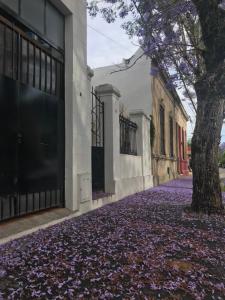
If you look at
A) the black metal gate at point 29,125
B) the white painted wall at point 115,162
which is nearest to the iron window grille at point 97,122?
the white painted wall at point 115,162

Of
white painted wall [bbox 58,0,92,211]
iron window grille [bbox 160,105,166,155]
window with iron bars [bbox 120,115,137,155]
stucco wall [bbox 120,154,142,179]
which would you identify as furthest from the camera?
iron window grille [bbox 160,105,166,155]

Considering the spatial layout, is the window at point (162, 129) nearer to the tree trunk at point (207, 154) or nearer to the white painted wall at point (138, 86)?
the white painted wall at point (138, 86)

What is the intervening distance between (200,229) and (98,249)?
190 cm

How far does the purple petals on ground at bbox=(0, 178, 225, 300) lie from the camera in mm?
2920

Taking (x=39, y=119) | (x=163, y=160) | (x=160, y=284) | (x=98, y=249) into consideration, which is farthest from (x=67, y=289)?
(x=163, y=160)

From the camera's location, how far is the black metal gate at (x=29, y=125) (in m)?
4.52

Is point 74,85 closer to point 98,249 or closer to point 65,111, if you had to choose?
point 65,111

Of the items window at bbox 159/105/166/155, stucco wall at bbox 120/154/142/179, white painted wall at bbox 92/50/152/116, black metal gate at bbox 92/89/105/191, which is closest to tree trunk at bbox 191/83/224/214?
black metal gate at bbox 92/89/105/191

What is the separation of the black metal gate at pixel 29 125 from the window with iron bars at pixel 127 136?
414 cm

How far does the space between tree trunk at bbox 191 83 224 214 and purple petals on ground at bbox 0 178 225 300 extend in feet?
2.70

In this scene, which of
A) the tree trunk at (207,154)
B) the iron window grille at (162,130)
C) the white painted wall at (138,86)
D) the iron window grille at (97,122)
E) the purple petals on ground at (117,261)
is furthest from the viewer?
the iron window grille at (162,130)

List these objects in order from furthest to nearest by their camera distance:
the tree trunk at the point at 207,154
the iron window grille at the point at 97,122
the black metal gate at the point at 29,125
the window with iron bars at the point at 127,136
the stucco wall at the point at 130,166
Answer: the window with iron bars at the point at 127,136
the stucco wall at the point at 130,166
the iron window grille at the point at 97,122
the tree trunk at the point at 207,154
the black metal gate at the point at 29,125

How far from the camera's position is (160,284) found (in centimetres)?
307

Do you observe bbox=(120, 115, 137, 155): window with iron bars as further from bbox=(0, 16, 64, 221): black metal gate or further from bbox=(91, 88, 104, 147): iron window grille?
bbox=(0, 16, 64, 221): black metal gate
